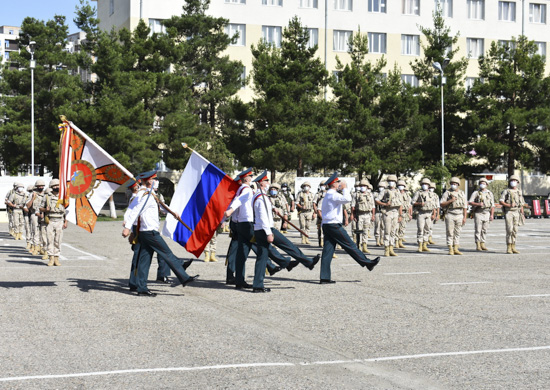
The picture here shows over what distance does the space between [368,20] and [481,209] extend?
43271 mm

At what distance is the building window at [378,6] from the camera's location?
63.0 m

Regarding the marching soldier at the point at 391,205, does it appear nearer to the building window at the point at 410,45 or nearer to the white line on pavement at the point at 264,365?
the white line on pavement at the point at 264,365

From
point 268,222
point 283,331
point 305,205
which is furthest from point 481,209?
point 283,331

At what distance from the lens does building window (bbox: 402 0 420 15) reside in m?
63.8


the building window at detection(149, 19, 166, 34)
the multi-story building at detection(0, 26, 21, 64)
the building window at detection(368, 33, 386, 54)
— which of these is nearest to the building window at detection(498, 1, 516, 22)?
the building window at detection(368, 33, 386, 54)

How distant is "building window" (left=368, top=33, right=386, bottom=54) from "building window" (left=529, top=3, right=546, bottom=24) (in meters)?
13.5

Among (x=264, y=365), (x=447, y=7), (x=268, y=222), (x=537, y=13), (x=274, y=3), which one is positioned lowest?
(x=264, y=365)

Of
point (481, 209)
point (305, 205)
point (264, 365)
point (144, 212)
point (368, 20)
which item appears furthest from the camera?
point (368, 20)

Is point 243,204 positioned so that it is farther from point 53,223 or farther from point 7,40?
point 7,40

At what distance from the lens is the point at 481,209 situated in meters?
22.0

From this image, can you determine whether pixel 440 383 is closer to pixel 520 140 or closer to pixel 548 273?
pixel 548 273

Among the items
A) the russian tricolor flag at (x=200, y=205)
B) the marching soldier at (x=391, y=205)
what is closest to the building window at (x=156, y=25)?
the marching soldier at (x=391, y=205)

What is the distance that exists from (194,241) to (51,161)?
42.9m

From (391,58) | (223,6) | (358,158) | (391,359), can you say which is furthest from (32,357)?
(391,58)
